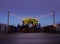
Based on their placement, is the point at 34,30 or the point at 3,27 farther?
the point at 3,27

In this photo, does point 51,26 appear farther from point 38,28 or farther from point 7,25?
point 7,25

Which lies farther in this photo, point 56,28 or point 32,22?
point 32,22

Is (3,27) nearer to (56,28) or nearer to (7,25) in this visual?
(7,25)

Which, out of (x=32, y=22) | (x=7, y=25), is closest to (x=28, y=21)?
(x=32, y=22)

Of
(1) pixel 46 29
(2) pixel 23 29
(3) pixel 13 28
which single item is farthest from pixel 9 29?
(1) pixel 46 29

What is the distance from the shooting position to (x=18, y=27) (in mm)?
39188

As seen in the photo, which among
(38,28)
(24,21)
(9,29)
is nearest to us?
(38,28)

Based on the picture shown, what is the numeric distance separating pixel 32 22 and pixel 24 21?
6.99ft

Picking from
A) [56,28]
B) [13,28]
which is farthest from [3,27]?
[56,28]

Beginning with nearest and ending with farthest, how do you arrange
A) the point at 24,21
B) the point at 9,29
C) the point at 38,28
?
the point at 38,28, the point at 9,29, the point at 24,21

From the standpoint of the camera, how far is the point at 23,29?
37969 millimetres

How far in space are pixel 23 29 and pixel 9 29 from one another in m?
3.88

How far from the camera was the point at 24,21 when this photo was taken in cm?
4341

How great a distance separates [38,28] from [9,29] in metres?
6.28
